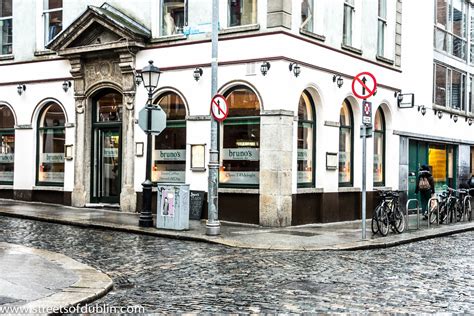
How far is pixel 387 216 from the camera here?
50.6ft

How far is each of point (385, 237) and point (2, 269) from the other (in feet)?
28.9

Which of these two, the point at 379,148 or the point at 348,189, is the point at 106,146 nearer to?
the point at 348,189

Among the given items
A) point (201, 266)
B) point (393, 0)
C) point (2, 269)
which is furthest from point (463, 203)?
point (2, 269)

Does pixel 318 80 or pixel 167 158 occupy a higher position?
pixel 318 80

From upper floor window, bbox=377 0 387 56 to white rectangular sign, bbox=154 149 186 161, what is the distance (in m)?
7.51

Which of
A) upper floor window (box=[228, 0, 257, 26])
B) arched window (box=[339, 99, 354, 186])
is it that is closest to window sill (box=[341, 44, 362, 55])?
arched window (box=[339, 99, 354, 186])

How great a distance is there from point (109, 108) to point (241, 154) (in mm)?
5218

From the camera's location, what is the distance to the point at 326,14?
1814 centimetres

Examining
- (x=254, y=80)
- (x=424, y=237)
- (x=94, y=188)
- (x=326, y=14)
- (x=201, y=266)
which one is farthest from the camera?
(x=94, y=188)

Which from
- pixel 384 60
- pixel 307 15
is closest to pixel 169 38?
Result: pixel 307 15

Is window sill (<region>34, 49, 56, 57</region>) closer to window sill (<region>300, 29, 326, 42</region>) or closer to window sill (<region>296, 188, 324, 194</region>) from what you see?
window sill (<region>300, 29, 326, 42</region>)

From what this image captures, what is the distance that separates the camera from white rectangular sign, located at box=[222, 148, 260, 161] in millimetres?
16859

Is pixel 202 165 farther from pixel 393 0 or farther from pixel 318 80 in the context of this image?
pixel 393 0

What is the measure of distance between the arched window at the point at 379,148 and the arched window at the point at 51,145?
398 inches
